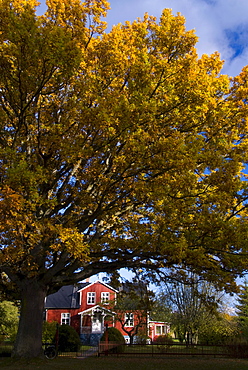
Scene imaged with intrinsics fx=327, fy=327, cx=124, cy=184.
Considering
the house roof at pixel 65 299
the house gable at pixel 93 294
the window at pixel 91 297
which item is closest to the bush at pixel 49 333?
the house roof at pixel 65 299

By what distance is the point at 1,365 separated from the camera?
12633 millimetres

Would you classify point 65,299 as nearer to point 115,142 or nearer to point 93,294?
point 93,294

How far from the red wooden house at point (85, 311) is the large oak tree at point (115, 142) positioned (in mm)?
28927

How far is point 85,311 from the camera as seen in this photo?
4103 cm

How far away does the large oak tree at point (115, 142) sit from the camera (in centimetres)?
1004

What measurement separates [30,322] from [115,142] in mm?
8339

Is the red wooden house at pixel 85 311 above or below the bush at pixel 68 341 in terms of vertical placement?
above

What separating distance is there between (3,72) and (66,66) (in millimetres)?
2049

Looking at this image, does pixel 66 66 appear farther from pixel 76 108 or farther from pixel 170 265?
pixel 170 265

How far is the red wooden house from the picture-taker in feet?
133

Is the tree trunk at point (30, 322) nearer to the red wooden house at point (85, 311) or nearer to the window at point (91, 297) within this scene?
the red wooden house at point (85, 311)

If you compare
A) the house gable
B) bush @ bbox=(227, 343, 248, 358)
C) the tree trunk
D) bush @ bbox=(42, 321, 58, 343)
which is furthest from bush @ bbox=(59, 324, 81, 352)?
the house gable

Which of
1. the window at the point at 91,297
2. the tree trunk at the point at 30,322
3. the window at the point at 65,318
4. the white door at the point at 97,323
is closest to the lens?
the tree trunk at the point at 30,322

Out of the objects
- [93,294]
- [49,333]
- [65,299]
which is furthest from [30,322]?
[65,299]
